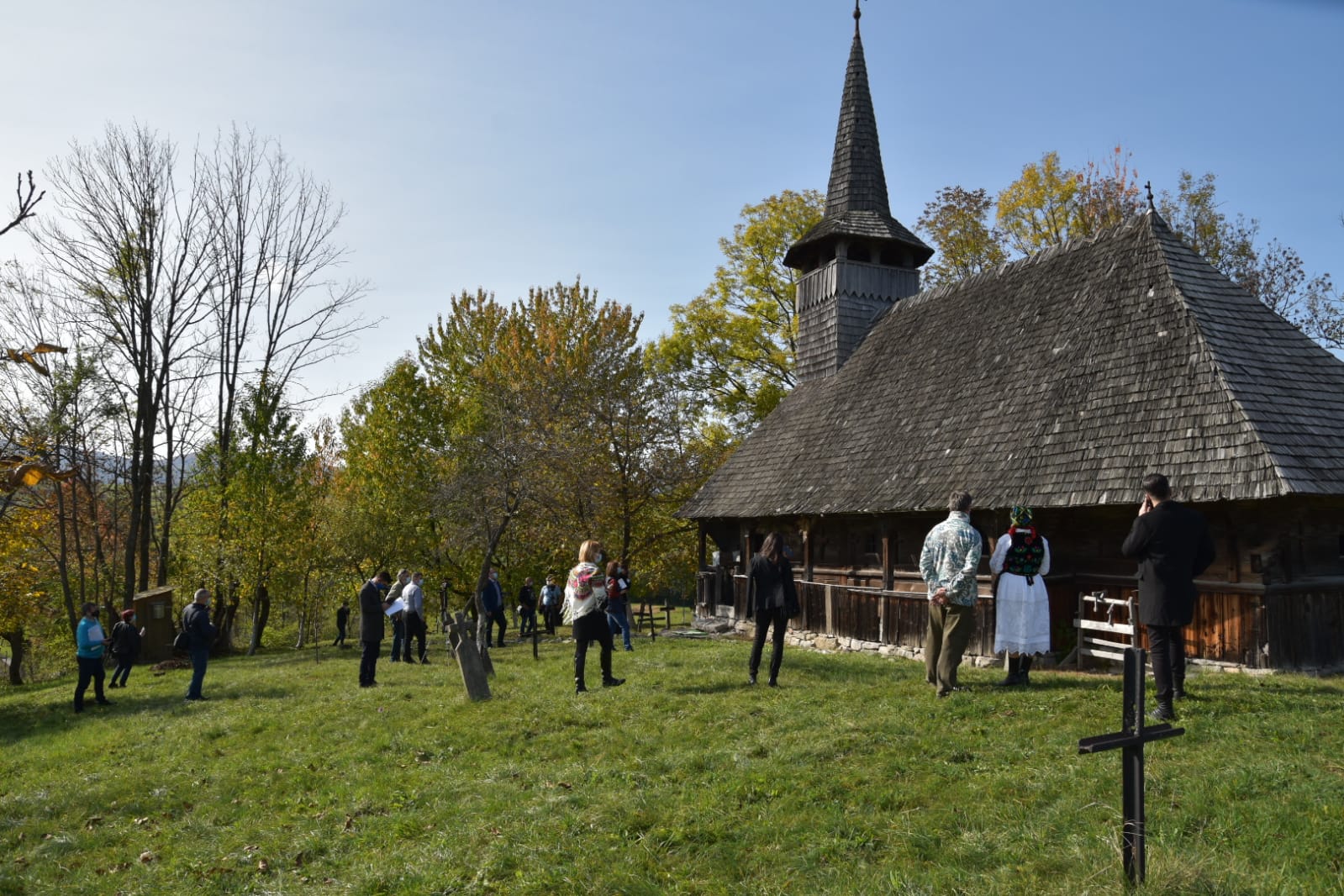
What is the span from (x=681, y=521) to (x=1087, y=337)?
12.4 meters

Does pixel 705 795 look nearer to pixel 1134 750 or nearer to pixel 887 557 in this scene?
pixel 1134 750

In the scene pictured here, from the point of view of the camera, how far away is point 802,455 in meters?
18.7

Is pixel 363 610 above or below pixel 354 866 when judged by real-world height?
above

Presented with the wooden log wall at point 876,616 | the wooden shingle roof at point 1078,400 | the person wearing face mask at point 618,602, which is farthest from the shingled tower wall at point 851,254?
the person wearing face mask at point 618,602

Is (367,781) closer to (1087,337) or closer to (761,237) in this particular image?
(1087,337)

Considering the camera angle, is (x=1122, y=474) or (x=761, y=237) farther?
(x=761, y=237)

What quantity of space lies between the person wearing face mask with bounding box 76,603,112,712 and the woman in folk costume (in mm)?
13908

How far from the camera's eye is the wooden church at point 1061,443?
1045 centimetres

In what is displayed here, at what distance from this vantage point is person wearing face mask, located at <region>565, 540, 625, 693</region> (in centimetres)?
1018

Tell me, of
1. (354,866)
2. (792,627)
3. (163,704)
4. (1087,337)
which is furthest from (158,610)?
(1087,337)

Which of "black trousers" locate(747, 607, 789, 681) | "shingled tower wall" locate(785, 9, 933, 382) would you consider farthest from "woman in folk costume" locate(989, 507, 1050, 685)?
"shingled tower wall" locate(785, 9, 933, 382)

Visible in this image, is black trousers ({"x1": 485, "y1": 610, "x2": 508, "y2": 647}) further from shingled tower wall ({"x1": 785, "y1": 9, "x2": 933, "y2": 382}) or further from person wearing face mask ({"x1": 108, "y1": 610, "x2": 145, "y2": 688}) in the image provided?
shingled tower wall ({"x1": 785, "y1": 9, "x2": 933, "y2": 382})

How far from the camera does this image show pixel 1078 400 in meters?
13.0

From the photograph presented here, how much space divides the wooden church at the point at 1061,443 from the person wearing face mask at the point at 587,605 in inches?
226
